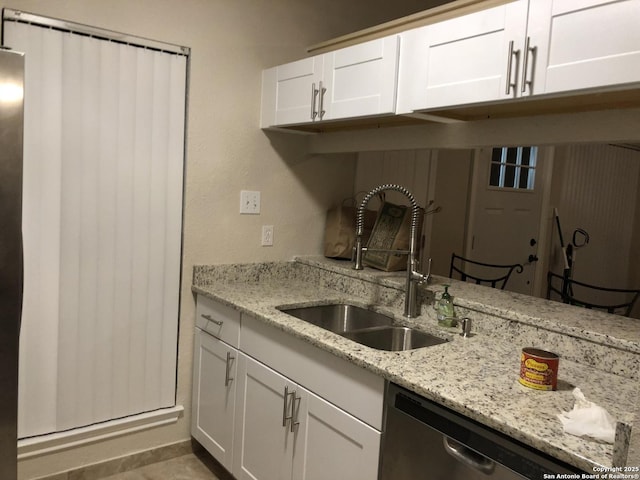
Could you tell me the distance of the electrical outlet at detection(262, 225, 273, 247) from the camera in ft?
8.80

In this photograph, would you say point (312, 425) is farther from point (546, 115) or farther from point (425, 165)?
point (425, 165)

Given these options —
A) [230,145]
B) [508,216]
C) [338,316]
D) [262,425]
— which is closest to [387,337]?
[338,316]

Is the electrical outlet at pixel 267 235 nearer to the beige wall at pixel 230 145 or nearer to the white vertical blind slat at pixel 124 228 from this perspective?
the beige wall at pixel 230 145

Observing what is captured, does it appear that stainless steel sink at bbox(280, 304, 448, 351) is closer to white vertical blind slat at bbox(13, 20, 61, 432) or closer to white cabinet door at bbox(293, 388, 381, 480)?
white cabinet door at bbox(293, 388, 381, 480)

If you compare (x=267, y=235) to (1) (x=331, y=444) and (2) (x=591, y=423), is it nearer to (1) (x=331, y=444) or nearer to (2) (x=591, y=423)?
(1) (x=331, y=444)

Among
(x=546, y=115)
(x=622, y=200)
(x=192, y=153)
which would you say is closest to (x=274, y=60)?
(x=192, y=153)

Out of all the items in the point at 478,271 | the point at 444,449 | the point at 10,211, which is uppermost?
the point at 10,211

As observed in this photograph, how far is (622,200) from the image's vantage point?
5312 millimetres

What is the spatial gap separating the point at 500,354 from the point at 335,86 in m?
1.24

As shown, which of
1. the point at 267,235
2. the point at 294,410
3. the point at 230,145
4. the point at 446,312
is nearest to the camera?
the point at 294,410

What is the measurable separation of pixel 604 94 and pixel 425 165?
183 centimetres

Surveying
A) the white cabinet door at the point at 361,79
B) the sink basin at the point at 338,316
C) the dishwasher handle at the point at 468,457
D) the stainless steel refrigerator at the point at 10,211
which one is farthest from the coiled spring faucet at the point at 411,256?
the stainless steel refrigerator at the point at 10,211

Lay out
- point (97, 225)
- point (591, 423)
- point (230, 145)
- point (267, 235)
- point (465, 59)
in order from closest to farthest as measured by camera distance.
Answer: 1. point (591, 423)
2. point (465, 59)
3. point (97, 225)
4. point (230, 145)
5. point (267, 235)

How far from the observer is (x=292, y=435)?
5.97 feet
